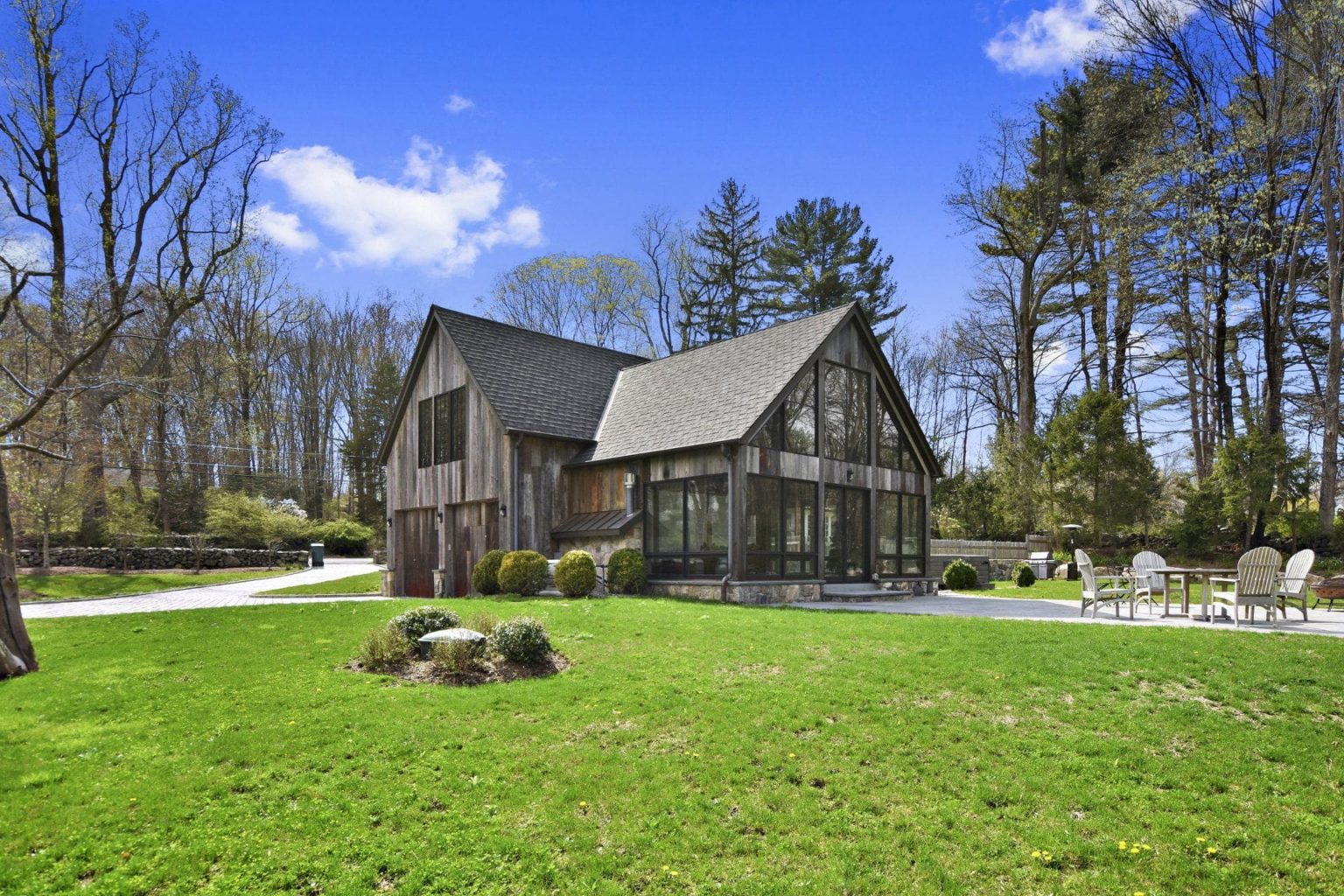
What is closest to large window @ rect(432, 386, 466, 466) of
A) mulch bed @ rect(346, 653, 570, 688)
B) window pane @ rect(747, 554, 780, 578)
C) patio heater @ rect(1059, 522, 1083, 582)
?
window pane @ rect(747, 554, 780, 578)

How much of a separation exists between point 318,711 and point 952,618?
8795mm

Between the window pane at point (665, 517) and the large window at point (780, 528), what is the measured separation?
1.60 m

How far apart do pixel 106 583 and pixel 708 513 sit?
17.5 metres

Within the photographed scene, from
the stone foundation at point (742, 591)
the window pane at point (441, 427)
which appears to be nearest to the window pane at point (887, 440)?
the stone foundation at point (742, 591)

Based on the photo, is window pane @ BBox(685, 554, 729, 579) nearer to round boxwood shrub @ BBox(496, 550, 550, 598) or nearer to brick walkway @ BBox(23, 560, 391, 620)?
round boxwood shrub @ BBox(496, 550, 550, 598)

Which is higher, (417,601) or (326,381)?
(326,381)

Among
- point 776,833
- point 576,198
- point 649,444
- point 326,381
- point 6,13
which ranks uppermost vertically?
point 6,13

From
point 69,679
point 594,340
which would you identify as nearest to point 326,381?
point 594,340

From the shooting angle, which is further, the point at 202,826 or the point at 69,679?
the point at 69,679

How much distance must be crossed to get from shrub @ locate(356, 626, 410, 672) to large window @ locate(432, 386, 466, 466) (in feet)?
36.4

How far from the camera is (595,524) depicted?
17.7m

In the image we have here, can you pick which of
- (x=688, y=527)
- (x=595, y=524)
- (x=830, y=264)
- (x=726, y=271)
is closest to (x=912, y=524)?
(x=688, y=527)

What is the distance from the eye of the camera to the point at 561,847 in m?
5.07

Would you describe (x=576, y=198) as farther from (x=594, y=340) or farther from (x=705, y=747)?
(x=705, y=747)
